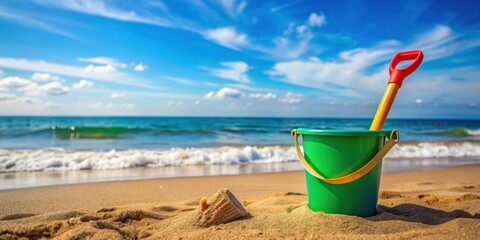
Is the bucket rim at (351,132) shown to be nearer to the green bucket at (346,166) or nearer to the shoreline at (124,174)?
the green bucket at (346,166)

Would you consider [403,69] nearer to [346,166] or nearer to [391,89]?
[391,89]

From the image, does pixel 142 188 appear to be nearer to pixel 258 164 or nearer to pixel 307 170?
pixel 307 170

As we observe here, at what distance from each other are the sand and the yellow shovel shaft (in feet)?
2.28

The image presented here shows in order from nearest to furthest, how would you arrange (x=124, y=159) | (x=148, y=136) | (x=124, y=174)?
(x=124, y=174), (x=124, y=159), (x=148, y=136)

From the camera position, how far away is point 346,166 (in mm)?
2242

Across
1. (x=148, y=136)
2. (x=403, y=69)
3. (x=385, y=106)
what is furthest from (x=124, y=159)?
(x=148, y=136)

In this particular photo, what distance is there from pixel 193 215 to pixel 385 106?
1.71 metres

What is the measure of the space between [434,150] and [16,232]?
38.6ft

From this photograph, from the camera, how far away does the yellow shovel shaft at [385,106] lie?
245cm

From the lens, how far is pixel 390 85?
2521 mm

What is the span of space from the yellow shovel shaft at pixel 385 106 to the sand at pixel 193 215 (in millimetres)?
694

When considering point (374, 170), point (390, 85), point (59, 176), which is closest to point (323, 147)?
point (374, 170)

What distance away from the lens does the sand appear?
2131 millimetres

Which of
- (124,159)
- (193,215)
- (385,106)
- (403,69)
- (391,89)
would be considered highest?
(403,69)
